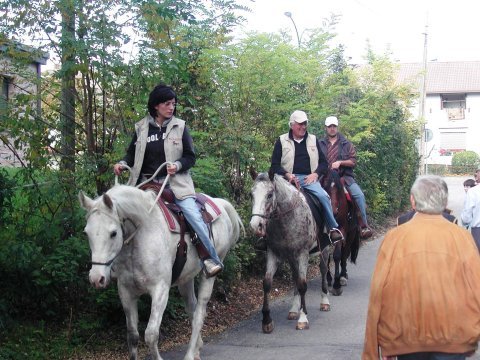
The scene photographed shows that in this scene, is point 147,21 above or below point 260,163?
above

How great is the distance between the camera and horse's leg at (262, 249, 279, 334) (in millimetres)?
8766

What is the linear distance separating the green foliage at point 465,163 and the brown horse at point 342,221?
49.5 metres

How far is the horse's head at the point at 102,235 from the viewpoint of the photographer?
18.4ft

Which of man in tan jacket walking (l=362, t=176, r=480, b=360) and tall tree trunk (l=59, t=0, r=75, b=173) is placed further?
tall tree trunk (l=59, t=0, r=75, b=173)

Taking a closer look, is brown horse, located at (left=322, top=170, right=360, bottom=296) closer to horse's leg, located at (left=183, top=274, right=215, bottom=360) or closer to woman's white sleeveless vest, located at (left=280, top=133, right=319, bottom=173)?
woman's white sleeveless vest, located at (left=280, top=133, right=319, bottom=173)

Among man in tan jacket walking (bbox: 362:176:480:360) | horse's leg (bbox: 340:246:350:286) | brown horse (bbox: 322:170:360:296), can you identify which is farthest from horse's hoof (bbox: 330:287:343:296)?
man in tan jacket walking (bbox: 362:176:480:360)

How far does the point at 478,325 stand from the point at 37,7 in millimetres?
5713

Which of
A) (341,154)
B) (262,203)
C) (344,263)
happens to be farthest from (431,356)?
(344,263)

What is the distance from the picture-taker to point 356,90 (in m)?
19.8

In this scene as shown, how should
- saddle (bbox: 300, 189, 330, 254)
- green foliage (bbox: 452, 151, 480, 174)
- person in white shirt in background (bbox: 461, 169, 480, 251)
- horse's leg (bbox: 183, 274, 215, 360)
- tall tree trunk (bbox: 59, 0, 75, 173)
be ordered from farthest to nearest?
green foliage (bbox: 452, 151, 480, 174), person in white shirt in background (bbox: 461, 169, 480, 251), saddle (bbox: 300, 189, 330, 254), tall tree trunk (bbox: 59, 0, 75, 173), horse's leg (bbox: 183, 274, 215, 360)

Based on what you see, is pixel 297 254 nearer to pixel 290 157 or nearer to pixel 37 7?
pixel 290 157

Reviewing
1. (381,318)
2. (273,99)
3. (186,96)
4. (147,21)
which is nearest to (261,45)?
(273,99)

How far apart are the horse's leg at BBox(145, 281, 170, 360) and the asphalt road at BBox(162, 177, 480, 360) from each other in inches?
49.0

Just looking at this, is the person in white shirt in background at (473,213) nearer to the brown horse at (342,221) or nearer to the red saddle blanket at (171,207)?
the brown horse at (342,221)
